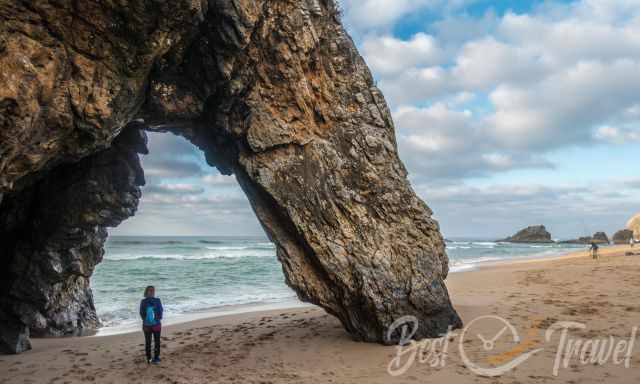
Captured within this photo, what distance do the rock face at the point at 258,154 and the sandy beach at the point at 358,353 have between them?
102cm

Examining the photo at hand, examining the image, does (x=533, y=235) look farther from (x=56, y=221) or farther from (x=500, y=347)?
(x=56, y=221)

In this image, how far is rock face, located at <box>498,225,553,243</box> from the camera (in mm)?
107750

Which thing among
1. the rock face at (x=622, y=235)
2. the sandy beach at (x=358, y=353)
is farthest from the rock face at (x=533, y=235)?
the sandy beach at (x=358, y=353)

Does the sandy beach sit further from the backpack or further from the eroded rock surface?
the eroded rock surface

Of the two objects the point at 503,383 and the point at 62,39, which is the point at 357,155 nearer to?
the point at 503,383

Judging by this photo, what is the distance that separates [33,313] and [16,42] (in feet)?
27.2

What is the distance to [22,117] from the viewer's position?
5.99 m

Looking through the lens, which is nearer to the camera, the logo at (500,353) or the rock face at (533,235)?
the logo at (500,353)

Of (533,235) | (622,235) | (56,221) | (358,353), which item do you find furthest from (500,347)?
(533,235)

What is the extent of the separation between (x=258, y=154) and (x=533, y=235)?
116006 millimetres

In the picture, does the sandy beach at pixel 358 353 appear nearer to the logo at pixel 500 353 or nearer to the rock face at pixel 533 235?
the logo at pixel 500 353

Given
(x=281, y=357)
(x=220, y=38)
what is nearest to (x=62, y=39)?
(x=220, y=38)

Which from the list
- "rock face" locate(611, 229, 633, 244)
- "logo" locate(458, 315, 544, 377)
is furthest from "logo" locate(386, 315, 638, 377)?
"rock face" locate(611, 229, 633, 244)

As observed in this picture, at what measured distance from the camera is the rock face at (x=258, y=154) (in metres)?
7.49
